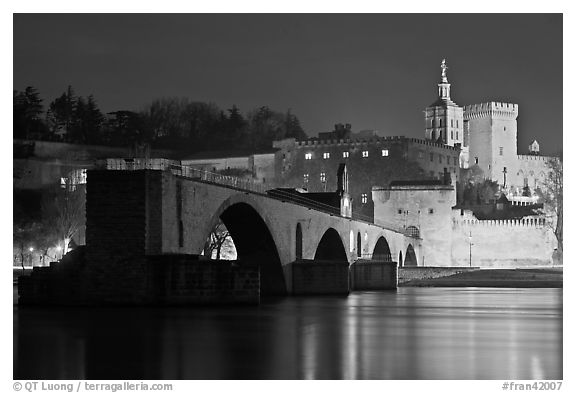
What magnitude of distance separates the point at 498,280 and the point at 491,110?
83060mm

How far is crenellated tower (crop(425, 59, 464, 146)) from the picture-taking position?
14925cm

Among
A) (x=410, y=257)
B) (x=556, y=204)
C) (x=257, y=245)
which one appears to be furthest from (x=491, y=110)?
(x=257, y=245)

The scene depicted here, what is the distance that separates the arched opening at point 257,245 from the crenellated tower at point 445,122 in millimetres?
99744

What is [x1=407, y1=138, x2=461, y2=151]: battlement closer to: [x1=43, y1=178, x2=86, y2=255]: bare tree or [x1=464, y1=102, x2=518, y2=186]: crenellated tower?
[x1=464, y1=102, x2=518, y2=186]: crenellated tower

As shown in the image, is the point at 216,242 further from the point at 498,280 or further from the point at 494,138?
the point at 494,138

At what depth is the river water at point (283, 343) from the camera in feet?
70.1

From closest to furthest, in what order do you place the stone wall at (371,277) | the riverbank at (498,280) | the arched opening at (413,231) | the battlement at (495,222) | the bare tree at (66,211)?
the stone wall at (371,277) → the riverbank at (498,280) → the bare tree at (66,211) → the arched opening at (413,231) → the battlement at (495,222)

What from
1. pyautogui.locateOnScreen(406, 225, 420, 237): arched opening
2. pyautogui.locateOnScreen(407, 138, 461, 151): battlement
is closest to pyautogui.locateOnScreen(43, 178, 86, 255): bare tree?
pyautogui.locateOnScreen(406, 225, 420, 237): arched opening

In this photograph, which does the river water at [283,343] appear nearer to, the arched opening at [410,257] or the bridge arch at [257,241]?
the bridge arch at [257,241]

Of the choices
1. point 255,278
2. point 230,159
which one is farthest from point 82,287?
point 230,159

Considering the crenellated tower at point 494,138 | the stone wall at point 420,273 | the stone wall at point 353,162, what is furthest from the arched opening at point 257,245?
the crenellated tower at point 494,138

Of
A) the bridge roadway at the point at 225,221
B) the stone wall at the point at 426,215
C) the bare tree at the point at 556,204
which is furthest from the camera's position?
the stone wall at the point at 426,215

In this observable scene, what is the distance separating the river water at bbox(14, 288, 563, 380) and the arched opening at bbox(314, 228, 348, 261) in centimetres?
2432

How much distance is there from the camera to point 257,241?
49031mm
